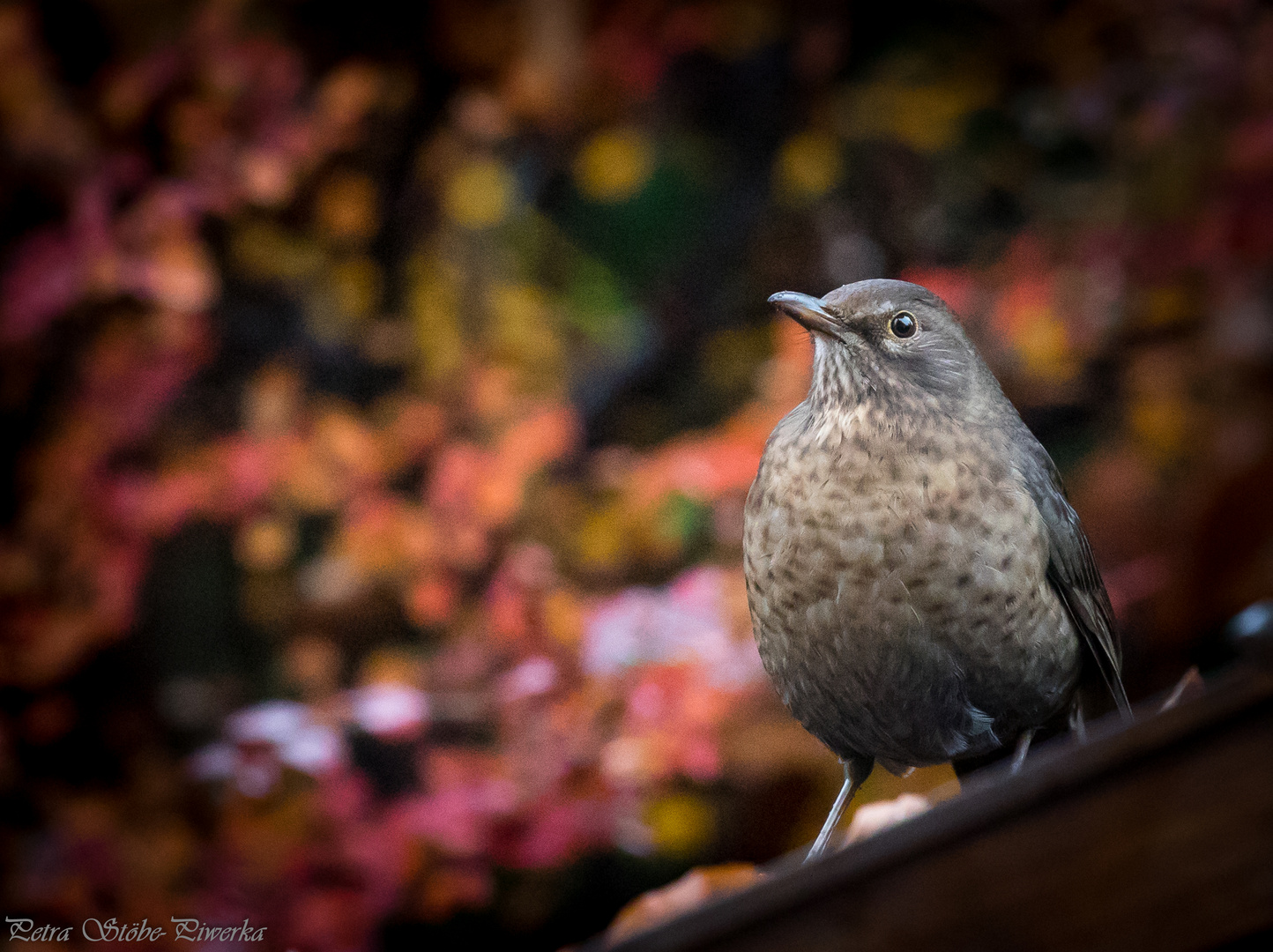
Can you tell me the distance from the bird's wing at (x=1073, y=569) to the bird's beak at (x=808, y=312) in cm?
16

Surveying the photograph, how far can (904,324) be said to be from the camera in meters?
0.64

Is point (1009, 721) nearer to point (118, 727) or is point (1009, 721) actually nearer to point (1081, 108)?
point (1081, 108)

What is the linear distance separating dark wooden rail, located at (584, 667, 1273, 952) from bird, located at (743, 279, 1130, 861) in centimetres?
14

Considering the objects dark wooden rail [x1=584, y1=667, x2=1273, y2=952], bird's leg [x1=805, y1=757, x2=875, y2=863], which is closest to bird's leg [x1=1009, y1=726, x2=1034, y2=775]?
bird's leg [x1=805, y1=757, x2=875, y2=863]

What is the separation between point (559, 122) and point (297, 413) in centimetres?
79

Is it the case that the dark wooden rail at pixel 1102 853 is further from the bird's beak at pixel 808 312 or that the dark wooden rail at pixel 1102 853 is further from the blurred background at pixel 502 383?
the blurred background at pixel 502 383

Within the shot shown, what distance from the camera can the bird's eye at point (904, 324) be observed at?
2.08 feet

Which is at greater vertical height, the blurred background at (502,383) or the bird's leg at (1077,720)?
the blurred background at (502,383)

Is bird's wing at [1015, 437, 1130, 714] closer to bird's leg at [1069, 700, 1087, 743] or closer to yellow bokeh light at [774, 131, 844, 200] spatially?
bird's leg at [1069, 700, 1087, 743]

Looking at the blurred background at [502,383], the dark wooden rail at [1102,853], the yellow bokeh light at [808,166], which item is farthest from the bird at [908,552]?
the yellow bokeh light at [808,166]

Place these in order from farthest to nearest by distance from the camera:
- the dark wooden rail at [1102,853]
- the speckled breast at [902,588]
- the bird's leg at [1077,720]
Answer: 1. the bird's leg at [1077,720]
2. the speckled breast at [902,588]
3. the dark wooden rail at [1102,853]

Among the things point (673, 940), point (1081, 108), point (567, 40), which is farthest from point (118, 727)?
point (1081, 108)

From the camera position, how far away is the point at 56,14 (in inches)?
79.2

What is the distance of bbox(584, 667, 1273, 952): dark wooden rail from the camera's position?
435 millimetres
